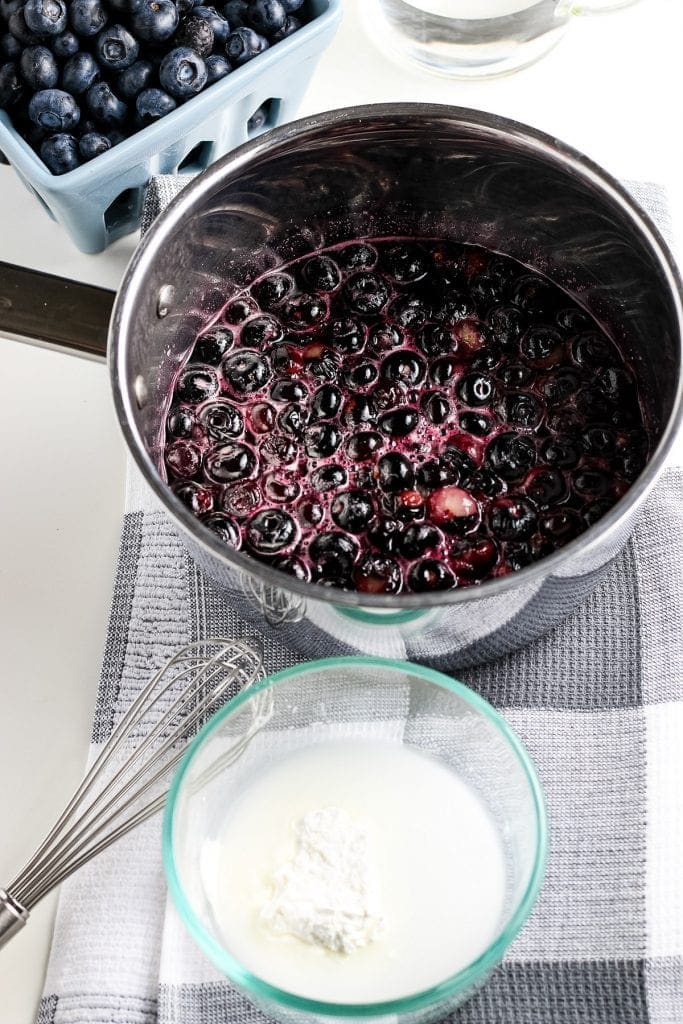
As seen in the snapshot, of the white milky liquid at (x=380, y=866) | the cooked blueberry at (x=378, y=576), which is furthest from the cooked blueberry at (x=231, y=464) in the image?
the white milky liquid at (x=380, y=866)

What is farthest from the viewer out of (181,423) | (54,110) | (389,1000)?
(54,110)

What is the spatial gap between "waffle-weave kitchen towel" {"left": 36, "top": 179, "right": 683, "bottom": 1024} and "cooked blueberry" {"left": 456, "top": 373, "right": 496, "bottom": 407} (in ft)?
0.58

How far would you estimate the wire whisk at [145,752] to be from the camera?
877 millimetres

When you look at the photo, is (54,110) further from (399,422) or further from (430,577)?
(430,577)

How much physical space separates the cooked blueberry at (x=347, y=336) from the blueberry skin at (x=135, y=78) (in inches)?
11.1

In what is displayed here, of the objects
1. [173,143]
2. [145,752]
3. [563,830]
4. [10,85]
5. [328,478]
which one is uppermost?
[10,85]

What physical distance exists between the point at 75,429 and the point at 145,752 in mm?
307

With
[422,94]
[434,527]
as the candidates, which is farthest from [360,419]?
[422,94]

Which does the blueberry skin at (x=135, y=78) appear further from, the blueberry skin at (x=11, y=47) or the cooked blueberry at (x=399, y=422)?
the cooked blueberry at (x=399, y=422)

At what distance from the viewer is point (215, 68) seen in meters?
1.02

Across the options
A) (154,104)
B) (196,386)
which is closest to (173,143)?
(154,104)

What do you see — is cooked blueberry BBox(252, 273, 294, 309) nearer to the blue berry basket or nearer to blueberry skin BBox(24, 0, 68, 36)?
the blue berry basket

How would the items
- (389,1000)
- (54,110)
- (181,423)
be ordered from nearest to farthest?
(389,1000) < (181,423) < (54,110)

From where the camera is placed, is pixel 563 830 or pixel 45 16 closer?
pixel 563 830
